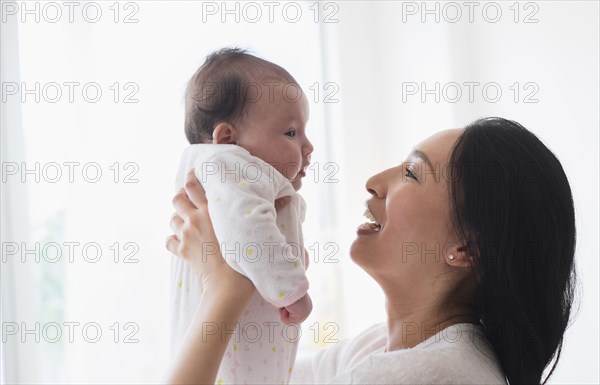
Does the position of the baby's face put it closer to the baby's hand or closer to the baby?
the baby

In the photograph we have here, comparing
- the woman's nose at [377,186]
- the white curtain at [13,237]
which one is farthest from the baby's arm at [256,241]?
the white curtain at [13,237]

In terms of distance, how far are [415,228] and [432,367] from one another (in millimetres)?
306

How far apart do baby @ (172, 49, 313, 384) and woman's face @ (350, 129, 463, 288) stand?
164mm

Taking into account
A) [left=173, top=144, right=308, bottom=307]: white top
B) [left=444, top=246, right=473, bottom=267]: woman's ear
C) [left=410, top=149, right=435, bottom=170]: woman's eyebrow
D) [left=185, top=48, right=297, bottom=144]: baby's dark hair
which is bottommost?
[left=444, top=246, right=473, bottom=267]: woman's ear

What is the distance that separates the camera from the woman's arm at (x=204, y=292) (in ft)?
3.51

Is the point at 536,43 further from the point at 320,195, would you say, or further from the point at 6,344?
the point at 6,344

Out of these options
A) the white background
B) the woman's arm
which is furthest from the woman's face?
the white background

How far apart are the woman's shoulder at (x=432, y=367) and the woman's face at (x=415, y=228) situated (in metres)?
0.18

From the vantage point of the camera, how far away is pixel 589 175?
1.89 m

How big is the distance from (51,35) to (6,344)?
988mm

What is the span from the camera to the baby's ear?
4.44ft

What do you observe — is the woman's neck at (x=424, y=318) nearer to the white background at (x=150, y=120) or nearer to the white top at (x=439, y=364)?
the white top at (x=439, y=364)

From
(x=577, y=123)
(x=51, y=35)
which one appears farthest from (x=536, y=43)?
(x=51, y=35)

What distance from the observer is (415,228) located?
4.17 feet
